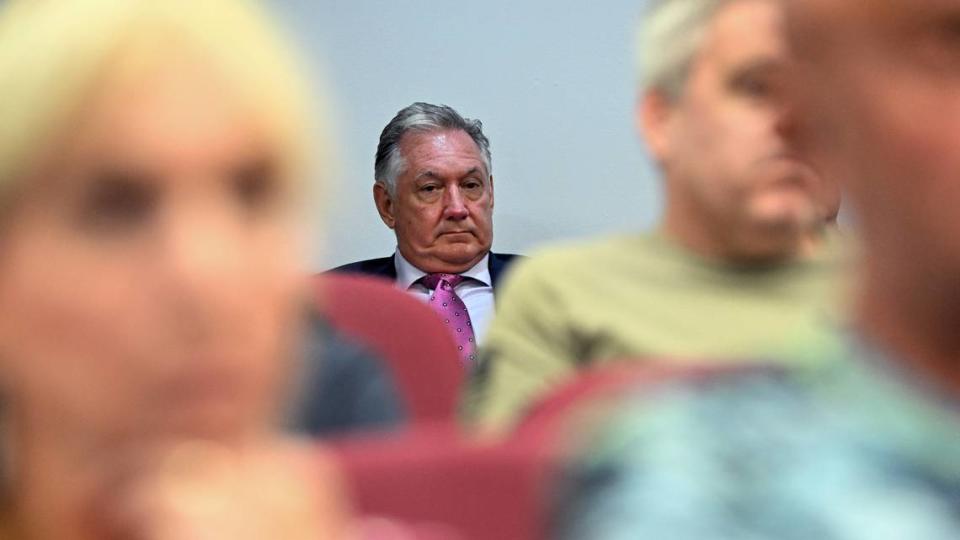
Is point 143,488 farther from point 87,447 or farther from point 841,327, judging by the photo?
point 841,327

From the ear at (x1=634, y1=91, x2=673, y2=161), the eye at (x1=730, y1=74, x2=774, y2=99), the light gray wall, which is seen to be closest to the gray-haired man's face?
the light gray wall

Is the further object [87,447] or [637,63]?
[637,63]

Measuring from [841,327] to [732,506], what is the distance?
8cm

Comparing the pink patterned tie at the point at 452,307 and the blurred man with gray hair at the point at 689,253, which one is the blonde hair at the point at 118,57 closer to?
the blurred man with gray hair at the point at 689,253

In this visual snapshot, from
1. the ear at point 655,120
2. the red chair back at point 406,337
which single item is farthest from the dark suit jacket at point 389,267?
the ear at point 655,120

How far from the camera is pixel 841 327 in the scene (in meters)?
0.41

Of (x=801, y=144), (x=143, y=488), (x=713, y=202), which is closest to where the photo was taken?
(x=143, y=488)

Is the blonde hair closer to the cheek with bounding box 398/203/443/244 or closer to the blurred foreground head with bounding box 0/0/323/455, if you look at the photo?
the blurred foreground head with bounding box 0/0/323/455

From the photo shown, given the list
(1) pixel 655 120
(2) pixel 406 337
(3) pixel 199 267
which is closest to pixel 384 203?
(2) pixel 406 337

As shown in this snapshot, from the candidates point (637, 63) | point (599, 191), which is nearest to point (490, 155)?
point (599, 191)

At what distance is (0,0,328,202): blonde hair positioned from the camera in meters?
0.33

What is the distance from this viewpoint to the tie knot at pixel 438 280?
6.65ft

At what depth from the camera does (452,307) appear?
6.46 ft

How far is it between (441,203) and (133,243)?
1.79 metres
